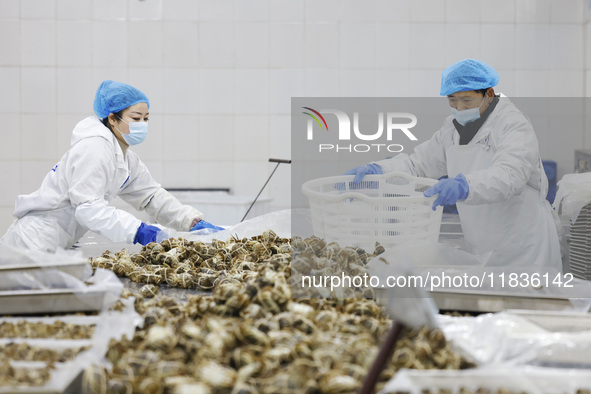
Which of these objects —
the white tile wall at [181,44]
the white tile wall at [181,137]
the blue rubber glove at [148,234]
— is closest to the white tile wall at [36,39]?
the white tile wall at [181,44]

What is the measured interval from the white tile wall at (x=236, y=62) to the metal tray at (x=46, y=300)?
3.28 metres

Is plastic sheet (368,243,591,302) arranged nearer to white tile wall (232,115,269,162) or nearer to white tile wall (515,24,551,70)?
white tile wall (232,115,269,162)

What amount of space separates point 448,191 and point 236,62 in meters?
2.73

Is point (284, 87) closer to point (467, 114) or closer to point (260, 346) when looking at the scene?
point (467, 114)

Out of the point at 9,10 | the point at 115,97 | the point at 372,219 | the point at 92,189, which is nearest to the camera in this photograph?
the point at 372,219

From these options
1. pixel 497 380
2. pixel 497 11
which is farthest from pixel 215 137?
pixel 497 380

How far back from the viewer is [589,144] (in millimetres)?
4770

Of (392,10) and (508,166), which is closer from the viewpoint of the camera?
(508,166)

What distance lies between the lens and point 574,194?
240cm

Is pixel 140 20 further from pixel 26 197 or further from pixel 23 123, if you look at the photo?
pixel 26 197

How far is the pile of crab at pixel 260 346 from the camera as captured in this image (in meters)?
1.02

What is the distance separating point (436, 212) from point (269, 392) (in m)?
1.45

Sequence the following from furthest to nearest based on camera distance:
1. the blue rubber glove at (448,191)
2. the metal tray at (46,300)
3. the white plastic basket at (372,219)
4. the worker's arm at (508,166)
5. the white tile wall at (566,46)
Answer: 1. the white tile wall at (566,46)
2. the worker's arm at (508,166)
3. the blue rubber glove at (448,191)
4. the white plastic basket at (372,219)
5. the metal tray at (46,300)

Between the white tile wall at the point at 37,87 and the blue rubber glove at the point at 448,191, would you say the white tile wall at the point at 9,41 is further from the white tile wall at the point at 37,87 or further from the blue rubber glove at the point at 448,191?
the blue rubber glove at the point at 448,191
